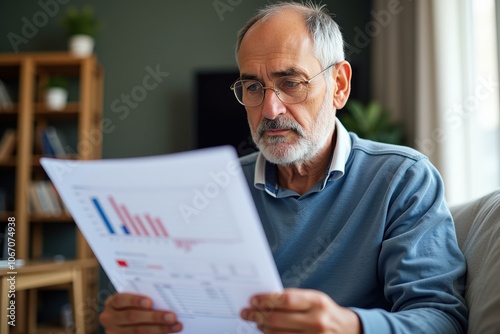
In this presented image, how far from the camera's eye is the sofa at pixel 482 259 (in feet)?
2.54

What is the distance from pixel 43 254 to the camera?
3969mm

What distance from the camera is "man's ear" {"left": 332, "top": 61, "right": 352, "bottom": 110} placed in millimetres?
1306

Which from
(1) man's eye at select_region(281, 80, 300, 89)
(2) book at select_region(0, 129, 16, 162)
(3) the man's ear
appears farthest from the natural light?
(2) book at select_region(0, 129, 16, 162)

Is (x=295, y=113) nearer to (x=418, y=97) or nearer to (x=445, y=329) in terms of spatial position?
(x=445, y=329)

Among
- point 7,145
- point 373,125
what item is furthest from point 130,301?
point 7,145

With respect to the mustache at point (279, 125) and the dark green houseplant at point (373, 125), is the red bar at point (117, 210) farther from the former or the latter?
the dark green houseplant at point (373, 125)

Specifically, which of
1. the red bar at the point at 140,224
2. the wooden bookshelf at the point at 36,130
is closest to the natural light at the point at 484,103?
the red bar at the point at 140,224

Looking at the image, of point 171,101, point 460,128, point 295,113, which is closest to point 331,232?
point 295,113

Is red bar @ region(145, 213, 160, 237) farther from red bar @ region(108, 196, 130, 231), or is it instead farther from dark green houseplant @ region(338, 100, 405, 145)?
dark green houseplant @ region(338, 100, 405, 145)

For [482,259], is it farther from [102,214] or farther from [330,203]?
[102,214]

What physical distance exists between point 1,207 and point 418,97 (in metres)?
3.02

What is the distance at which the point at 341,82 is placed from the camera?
133 centimetres

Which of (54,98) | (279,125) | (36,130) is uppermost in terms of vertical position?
(54,98)

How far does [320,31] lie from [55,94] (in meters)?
2.94
